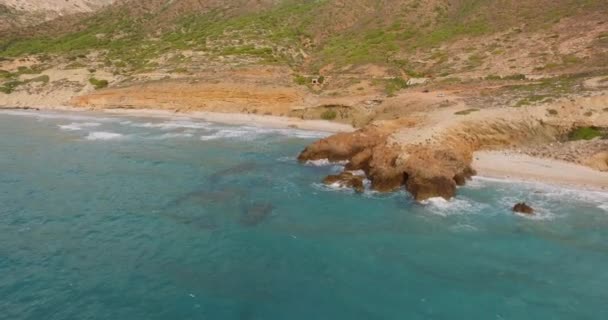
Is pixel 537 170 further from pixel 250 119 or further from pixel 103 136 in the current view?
pixel 103 136

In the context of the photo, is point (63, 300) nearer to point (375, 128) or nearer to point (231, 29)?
point (375, 128)

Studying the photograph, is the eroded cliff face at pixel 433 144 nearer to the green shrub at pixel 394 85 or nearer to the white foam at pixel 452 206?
the white foam at pixel 452 206

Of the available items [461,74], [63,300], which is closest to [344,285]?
[63,300]

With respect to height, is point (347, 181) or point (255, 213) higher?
point (347, 181)

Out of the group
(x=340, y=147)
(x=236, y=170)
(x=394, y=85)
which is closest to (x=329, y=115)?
(x=394, y=85)

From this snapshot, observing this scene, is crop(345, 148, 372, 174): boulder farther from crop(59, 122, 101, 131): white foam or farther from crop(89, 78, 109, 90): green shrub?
crop(89, 78, 109, 90): green shrub

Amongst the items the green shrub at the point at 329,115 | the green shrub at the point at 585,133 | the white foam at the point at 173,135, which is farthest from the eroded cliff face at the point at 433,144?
the white foam at the point at 173,135

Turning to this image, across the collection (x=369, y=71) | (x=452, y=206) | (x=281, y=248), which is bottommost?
(x=281, y=248)
